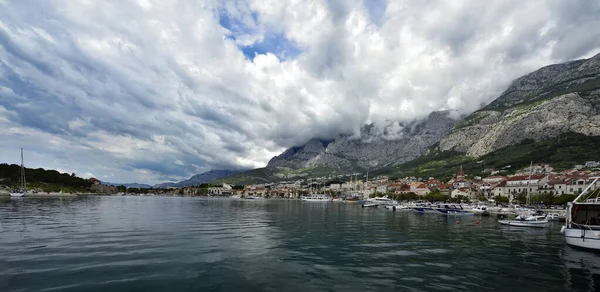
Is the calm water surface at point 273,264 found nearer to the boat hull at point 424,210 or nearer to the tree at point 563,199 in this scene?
the boat hull at point 424,210

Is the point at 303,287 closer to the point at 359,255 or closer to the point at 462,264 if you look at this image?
the point at 359,255

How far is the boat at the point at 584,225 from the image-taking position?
32938 millimetres

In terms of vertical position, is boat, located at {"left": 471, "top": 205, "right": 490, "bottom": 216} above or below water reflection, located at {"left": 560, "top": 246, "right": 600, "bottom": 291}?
below

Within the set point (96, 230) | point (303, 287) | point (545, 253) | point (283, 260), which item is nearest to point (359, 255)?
point (283, 260)

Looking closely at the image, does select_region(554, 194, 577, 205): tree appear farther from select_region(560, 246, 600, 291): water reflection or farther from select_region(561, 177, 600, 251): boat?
select_region(560, 246, 600, 291): water reflection

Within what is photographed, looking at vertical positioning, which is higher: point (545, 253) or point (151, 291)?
point (151, 291)

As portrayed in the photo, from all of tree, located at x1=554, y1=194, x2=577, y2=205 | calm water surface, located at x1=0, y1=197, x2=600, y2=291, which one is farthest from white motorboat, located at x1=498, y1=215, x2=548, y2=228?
tree, located at x1=554, y1=194, x2=577, y2=205

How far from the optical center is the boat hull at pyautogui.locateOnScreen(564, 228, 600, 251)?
107ft

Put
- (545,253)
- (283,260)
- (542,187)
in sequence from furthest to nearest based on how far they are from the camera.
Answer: (542,187)
(545,253)
(283,260)

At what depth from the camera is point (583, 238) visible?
33.8 metres

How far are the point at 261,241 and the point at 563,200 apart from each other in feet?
428

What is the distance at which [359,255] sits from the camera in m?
28.1

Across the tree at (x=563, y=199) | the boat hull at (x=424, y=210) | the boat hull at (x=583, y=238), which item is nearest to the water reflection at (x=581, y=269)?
the boat hull at (x=583, y=238)

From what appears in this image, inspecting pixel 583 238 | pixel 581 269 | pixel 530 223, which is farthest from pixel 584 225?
pixel 530 223
